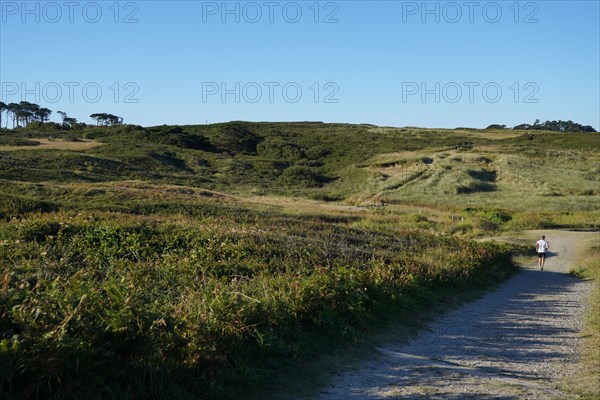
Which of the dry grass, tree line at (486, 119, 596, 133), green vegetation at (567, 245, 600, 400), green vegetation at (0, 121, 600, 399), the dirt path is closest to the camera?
green vegetation at (0, 121, 600, 399)

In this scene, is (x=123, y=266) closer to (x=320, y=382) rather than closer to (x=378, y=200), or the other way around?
(x=320, y=382)

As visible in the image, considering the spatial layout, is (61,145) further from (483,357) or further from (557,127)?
(557,127)

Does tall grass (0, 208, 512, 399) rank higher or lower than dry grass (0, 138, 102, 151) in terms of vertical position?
lower

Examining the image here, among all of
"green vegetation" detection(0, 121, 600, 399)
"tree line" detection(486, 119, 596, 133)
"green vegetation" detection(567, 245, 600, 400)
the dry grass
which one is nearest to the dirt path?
"green vegetation" detection(567, 245, 600, 400)

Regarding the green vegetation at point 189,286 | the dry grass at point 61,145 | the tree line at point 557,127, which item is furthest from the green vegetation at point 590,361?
the tree line at point 557,127

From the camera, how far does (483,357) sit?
8.09 meters

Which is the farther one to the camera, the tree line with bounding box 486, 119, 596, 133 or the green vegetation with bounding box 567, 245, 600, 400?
the tree line with bounding box 486, 119, 596, 133

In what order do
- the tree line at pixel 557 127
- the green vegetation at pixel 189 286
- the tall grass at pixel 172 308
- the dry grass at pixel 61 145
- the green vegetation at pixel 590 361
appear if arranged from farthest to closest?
the tree line at pixel 557 127
the dry grass at pixel 61 145
the green vegetation at pixel 590 361
the green vegetation at pixel 189 286
the tall grass at pixel 172 308

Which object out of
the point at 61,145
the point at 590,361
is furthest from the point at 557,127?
the point at 590,361

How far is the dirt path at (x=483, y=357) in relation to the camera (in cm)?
648

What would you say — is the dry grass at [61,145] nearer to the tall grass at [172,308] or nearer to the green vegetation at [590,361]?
the tall grass at [172,308]

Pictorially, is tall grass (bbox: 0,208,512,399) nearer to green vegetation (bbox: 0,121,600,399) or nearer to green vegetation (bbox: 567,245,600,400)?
green vegetation (bbox: 0,121,600,399)

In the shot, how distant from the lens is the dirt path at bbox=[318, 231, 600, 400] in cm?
648

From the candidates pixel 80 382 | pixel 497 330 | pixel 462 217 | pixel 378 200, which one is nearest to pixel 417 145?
pixel 378 200
